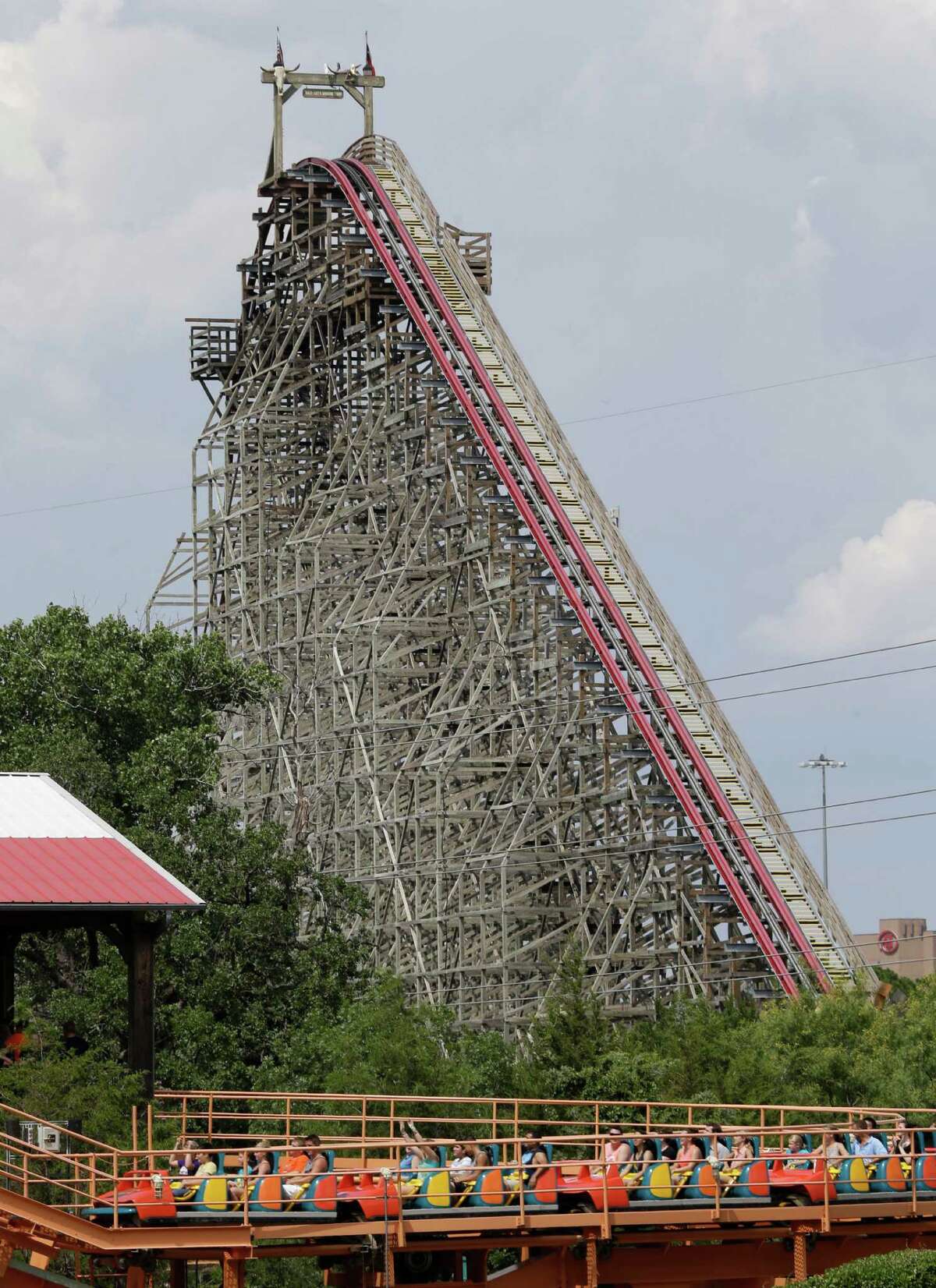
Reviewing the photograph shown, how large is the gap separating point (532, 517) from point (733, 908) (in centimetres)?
769

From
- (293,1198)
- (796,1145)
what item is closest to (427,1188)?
(293,1198)

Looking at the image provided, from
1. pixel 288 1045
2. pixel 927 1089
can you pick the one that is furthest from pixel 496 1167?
pixel 288 1045

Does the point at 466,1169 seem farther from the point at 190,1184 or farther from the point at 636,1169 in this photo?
the point at 190,1184

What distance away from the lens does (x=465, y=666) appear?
145 feet

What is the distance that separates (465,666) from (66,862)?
18.0 meters

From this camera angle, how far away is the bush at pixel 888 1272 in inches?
976

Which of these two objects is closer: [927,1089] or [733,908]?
[927,1089]

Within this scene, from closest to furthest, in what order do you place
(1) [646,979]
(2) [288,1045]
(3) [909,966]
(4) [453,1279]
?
(4) [453,1279] < (2) [288,1045] < (1) [646,979] < (3) [909,966]

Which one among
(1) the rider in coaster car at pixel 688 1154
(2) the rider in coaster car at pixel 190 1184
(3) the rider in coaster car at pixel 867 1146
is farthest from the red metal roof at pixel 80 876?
(3) the rider in coaster car at pixel 867 1146

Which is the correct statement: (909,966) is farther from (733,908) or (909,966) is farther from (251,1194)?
(251,1194)

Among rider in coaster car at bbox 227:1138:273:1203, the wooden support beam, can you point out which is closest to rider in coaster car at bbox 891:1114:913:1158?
rider in coaster car at bbox 227:1138:273:1203

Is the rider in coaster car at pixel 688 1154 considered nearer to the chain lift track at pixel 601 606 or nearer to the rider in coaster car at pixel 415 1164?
the rider in coaster car at pixel 415 1164

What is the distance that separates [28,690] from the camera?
158 feet

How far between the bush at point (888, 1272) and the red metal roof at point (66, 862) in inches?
289
